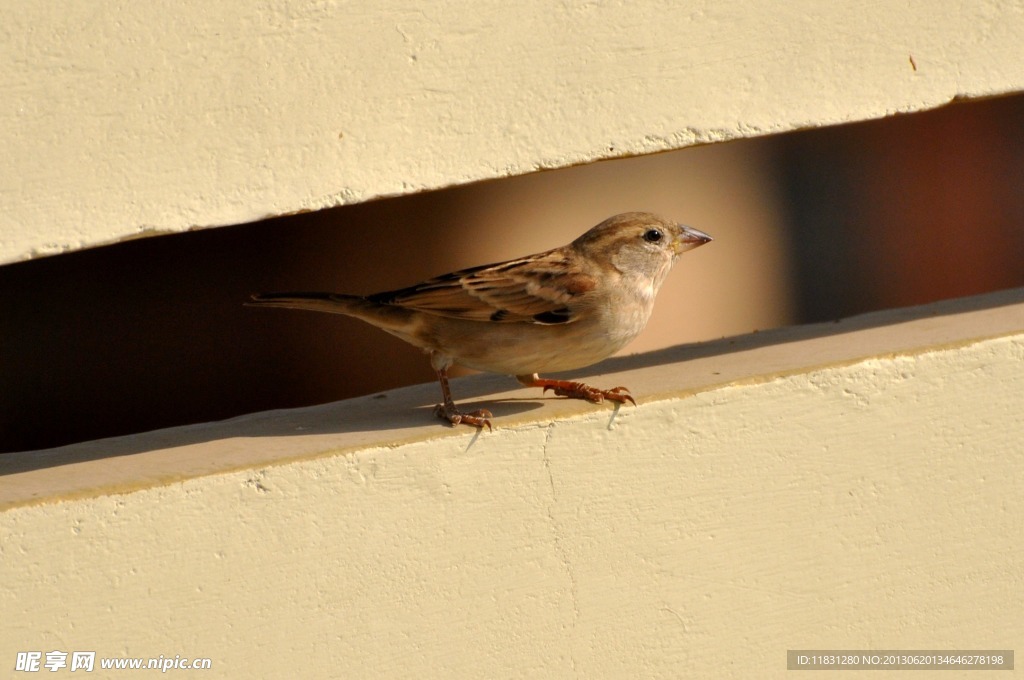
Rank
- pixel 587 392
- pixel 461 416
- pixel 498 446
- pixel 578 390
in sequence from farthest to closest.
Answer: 1. pixel 578 390
2. pixel 587 392
3. pixel 461 416
4. pixel 498 446

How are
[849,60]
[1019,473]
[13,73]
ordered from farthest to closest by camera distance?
[1019,473] → [849,60] → [13,73]

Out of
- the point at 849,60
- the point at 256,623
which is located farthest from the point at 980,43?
the point at 256,623

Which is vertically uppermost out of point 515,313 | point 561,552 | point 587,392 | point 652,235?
point 652,235

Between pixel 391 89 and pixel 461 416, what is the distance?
2.73 feet

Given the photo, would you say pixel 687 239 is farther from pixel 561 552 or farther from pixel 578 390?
pixel 561 552

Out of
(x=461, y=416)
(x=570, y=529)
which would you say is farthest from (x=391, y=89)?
(x=570, y=529)

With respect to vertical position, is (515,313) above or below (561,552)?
above

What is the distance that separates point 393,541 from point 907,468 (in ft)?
4.45

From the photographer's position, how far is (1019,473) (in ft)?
10.2

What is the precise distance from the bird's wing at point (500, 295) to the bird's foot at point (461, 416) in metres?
0.34

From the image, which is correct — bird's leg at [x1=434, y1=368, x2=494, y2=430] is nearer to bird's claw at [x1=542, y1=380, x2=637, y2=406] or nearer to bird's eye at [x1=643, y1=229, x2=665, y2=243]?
bird's claw at [x1=542, y1=380, x2=637, y2=406]

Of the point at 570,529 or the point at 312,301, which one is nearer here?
the point at 570,529

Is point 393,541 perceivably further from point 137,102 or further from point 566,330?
point 137,102

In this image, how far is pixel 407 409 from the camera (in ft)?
10.8
